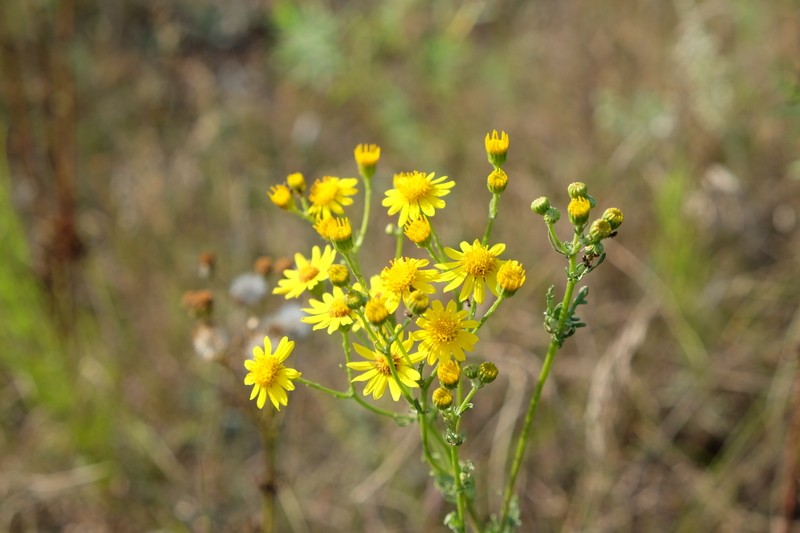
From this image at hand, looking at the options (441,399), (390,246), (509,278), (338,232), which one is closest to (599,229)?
(509,278)

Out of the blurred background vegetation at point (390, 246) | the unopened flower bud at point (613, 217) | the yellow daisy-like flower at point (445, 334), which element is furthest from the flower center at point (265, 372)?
the blurred background vegetation at point (390, 246)

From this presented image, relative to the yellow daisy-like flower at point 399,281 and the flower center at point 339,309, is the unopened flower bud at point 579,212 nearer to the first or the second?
the yellow daisy-like flower at point 399,281

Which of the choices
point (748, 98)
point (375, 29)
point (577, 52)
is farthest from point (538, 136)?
point (375, 29)

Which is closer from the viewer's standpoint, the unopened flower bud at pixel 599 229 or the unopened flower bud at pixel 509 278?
the unopened flower bud at pixel 599 229

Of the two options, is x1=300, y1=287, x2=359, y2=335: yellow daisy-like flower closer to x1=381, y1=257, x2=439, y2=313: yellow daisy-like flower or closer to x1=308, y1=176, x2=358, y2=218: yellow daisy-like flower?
x1=381, y1=257, x2=439, y2=313: yellow daisy-like flower

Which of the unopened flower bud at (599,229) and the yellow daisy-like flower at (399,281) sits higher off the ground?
the unopened flower bud at (599,229)

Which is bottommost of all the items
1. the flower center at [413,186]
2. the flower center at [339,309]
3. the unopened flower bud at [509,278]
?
the flower center at [339,309]

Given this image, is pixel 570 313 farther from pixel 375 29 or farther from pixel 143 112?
pixel 143 112
